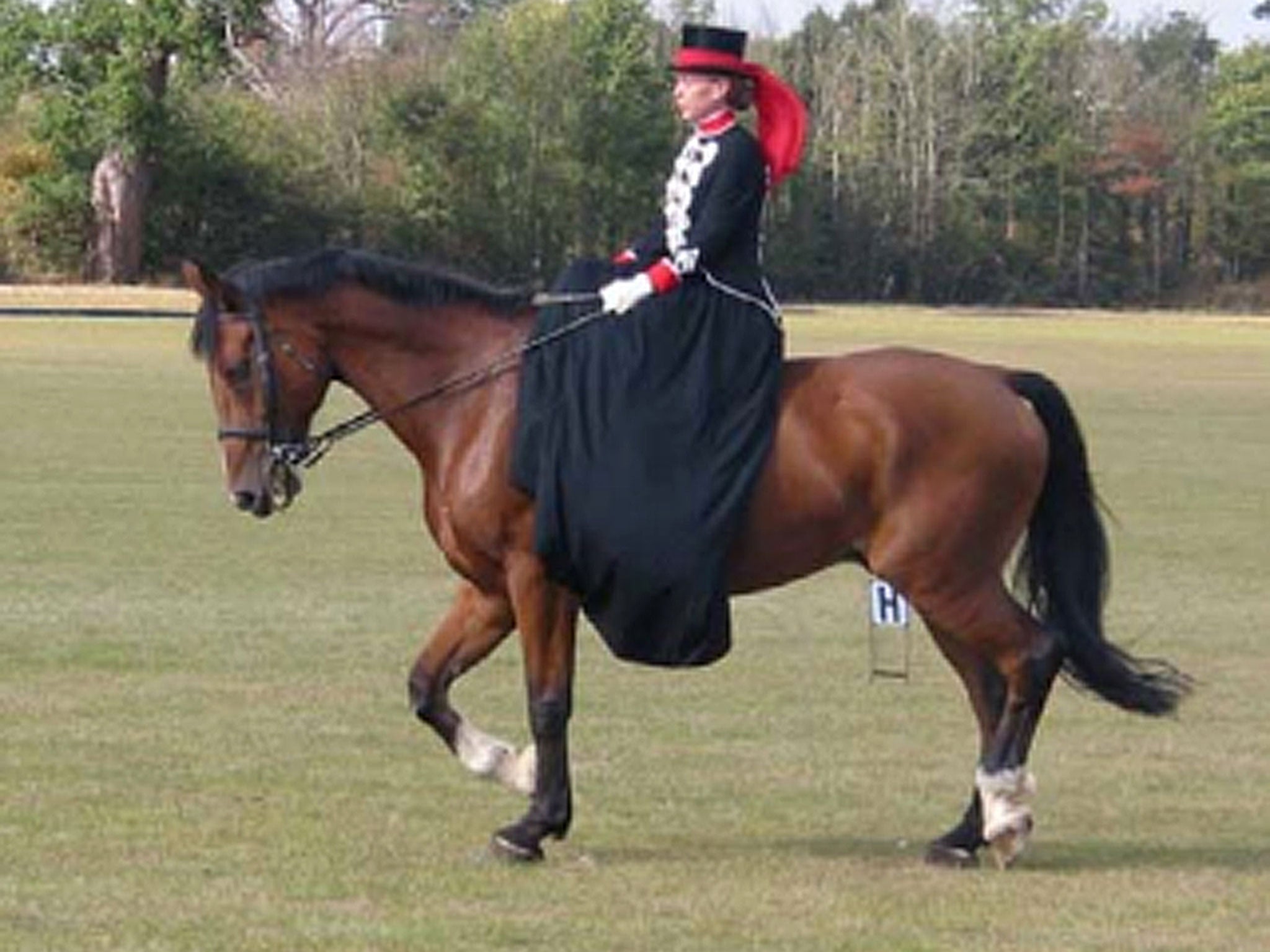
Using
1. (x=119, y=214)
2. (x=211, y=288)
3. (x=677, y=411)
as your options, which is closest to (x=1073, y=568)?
(x=677, y=411)

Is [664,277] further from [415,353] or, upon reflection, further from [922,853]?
[922,853]

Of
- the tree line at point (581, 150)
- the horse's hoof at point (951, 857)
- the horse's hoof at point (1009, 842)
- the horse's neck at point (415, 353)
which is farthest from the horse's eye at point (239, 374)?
the tree line at point (581, 150)

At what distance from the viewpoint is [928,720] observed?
12.5 meters

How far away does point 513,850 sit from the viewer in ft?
29.5

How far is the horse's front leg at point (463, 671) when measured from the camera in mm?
9359

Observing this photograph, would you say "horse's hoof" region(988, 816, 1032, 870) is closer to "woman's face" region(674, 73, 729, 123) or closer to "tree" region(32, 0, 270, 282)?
"woman's face" region(674, 73, 729, 123)

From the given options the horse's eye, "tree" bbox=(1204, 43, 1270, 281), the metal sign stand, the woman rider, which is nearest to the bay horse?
the horse's eye

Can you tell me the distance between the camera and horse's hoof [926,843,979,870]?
9.11m

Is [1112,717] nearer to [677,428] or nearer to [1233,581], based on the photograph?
[677,428]

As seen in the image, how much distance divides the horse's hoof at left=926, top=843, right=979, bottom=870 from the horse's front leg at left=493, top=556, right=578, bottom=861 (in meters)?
1.09

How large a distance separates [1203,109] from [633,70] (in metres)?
25.9

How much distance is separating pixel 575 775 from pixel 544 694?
1.68 metres

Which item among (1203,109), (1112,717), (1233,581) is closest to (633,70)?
(1203,109)

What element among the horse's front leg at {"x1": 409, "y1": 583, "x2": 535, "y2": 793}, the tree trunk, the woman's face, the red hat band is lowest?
the tree trunk
